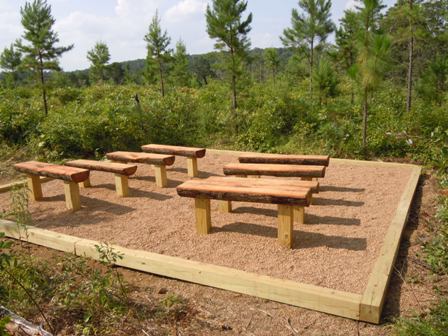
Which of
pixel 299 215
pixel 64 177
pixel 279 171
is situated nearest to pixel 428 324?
pixel 299 215

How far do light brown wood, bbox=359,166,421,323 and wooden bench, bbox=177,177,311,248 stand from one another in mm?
811

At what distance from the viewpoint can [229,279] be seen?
3139 millimetres

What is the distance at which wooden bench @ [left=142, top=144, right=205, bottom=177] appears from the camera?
6.10m

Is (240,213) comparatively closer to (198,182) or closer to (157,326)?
(198,182)

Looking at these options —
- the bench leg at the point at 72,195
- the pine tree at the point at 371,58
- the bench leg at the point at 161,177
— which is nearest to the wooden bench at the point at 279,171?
the bench leg at the point at 161,177

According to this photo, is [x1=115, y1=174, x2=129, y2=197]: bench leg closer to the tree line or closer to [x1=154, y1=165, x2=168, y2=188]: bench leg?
[x1=154, y1=165, x2=168, y2=188]: bench leg

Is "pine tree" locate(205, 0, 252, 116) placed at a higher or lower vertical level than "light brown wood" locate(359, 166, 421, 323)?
higher

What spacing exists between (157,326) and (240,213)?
222 cm

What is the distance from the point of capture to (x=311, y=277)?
3.16 metres

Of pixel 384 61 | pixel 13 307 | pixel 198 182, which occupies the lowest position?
pixel 13 307

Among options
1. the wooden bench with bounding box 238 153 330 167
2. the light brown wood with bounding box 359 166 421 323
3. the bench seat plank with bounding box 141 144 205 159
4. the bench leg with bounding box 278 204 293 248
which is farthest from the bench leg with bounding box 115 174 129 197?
the light brown wood with bounding box 359 166 421 323

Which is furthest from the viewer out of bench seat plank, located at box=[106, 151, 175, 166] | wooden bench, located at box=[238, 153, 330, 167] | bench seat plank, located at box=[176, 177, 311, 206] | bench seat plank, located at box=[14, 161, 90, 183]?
bench seat plank, located at box=[106, 151, 175, 166]

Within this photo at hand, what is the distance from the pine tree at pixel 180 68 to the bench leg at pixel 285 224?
23.4 metres

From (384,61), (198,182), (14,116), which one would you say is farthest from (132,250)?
(14,116)
